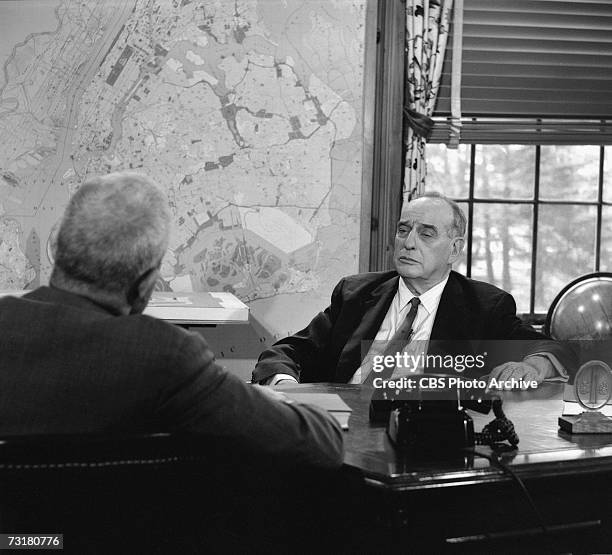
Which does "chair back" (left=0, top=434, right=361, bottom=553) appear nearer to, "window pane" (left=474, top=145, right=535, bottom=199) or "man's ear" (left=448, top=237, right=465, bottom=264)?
"man's ear" (left=448, top=237, right=465, bottom=264)

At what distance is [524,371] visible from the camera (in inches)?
110

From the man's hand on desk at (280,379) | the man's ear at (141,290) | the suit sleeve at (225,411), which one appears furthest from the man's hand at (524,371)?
the man's ear at (141,290)

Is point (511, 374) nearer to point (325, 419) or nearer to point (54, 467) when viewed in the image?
point (325, 419)

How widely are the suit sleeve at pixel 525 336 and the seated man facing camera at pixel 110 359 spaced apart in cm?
169

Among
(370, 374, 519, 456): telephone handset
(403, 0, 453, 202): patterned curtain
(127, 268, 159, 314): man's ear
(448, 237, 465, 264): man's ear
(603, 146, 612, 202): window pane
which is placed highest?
(403, 0, 453, 202): patterned curtain

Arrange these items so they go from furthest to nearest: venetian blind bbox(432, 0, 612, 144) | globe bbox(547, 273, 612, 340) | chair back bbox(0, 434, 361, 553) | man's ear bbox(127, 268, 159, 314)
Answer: venetian blind bbox(432, 0, 612, 144)
globe bbox(547, 273, 612, 340)
man's ear bbox(127, 268, 159, 314)
chair back bbox(0, 434, 361, 553)

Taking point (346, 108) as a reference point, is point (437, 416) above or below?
below

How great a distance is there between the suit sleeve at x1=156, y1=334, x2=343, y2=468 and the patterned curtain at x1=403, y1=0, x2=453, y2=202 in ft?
9.88

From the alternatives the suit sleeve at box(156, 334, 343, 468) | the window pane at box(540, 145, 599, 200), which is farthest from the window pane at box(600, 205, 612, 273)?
the suit sleeve at box(156, 334, 343, 468)

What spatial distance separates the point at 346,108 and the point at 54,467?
334cm

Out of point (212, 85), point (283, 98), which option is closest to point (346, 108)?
point (283, 98)

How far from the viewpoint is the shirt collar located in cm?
326

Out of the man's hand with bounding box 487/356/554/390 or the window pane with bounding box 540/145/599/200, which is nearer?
the man's hand with bounding box 487/356/554/390

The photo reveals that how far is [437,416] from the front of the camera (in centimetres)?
182
